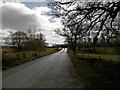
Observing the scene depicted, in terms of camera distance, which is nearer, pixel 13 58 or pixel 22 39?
pixel 13 58

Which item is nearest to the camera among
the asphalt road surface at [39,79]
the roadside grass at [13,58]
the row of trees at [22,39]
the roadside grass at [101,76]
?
the roadside grass at [101,76]

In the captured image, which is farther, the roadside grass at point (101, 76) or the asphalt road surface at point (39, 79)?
the asphalt road surface at point (39, 79)

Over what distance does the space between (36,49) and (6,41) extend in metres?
22.0

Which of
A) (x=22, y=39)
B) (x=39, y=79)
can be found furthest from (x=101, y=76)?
(x=22, y=39)

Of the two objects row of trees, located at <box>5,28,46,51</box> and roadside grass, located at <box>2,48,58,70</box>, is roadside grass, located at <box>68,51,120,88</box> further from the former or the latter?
row of trees, located at <box>5,28,46,51</box>

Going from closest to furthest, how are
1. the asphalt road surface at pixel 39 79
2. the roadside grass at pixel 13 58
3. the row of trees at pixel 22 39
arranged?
the asphalt road surface at pixel 39 79, the roadside grass at pixel 13 58, the row of trees at pixel 22 39

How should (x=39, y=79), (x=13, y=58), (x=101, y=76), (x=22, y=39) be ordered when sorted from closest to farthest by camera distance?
(x=39, y=79), (x=101, y=76), (x=13, y=58), (x=22, y=39)

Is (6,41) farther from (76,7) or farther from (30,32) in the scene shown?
(76,7)

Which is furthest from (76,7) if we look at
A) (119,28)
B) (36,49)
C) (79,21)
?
(36,49)

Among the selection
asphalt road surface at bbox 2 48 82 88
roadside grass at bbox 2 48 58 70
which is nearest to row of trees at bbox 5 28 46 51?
roadside grass at bbox 2 48 58 70

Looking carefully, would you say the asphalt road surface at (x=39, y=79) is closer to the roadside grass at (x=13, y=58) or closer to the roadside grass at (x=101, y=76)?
the roadside grass at (x=101, y=76)

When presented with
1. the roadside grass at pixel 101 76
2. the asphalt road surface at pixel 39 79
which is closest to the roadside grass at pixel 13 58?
the asphalt road surface at pixel 39 79

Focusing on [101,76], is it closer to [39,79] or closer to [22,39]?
[39,79]

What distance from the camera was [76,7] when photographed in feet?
40.0
